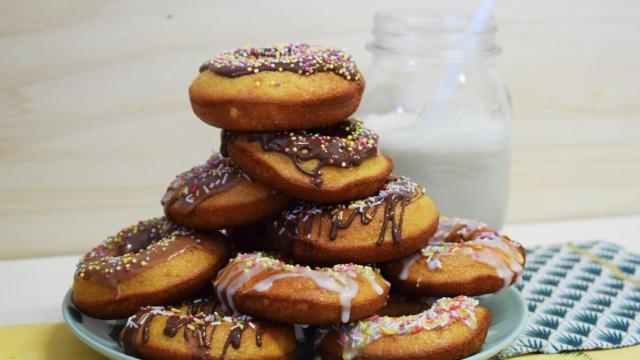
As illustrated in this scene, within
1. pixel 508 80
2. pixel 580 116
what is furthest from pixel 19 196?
pixel 580 116

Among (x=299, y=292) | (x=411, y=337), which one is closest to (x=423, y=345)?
(x=411, y=337)

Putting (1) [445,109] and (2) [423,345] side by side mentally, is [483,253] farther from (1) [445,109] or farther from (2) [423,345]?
(1) [445,109]

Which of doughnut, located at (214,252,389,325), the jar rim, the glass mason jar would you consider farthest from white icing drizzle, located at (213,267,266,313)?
the jar rim

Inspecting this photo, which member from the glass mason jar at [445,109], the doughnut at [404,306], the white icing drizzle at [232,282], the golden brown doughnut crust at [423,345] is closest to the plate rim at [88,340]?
the white icing drizzle at [232,282]

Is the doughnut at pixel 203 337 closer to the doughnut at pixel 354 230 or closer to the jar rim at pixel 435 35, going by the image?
the doughnut at pixel 354 230

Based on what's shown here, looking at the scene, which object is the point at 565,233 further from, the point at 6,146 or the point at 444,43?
the point at 6,146
